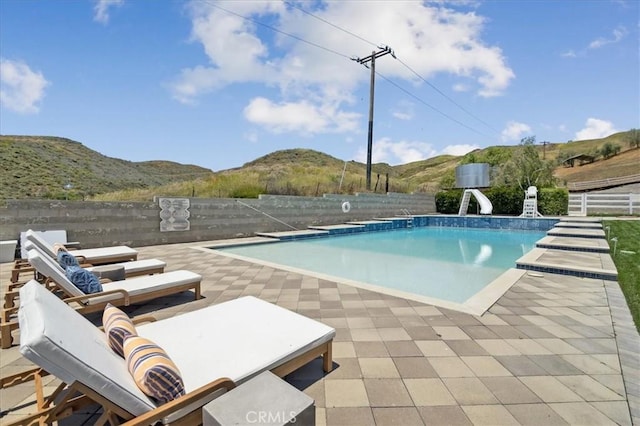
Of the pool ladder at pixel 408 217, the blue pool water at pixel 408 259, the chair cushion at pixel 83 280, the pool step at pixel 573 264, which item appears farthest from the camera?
the pool ladder at pixel 408 217

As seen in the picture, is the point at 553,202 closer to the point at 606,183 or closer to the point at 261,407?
the point at 261,407

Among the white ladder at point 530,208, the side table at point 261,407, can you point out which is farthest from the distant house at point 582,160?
the side table at point 261,407

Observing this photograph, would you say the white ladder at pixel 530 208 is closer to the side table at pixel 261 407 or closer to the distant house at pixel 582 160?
the side table at pixel 261 407

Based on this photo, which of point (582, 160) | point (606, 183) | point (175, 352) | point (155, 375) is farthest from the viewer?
point (582, 160)

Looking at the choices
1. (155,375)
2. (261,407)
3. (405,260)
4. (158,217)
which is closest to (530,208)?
(405,260)

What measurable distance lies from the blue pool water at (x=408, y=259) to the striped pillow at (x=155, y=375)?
3.85 metres

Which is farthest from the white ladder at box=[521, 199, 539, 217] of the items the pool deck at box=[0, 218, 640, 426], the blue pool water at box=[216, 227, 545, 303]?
the pool deck at box=[0, 218, 640, 426]

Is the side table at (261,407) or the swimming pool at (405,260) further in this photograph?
the swimming pool at (405,260)

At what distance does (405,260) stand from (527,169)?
17.9 metres

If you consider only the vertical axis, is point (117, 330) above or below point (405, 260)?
above

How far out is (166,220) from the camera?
340 inches

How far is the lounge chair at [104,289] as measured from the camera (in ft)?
8.89

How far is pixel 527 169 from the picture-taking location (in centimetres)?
2030

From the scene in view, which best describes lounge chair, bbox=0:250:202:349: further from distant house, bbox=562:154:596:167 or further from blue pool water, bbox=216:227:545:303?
distant house, bbox=562:154:596:167
